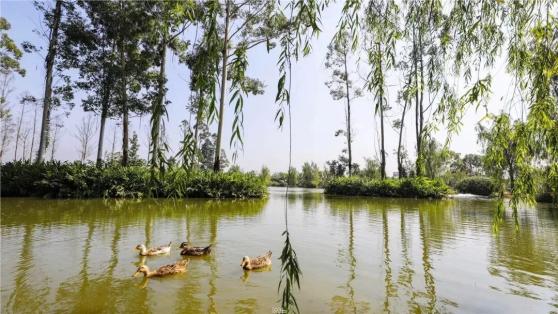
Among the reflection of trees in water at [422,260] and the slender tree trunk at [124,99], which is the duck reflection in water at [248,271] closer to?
the reflection of trees in water at [422,260]

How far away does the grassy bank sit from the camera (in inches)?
1059

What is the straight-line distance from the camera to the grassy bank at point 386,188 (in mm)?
26891

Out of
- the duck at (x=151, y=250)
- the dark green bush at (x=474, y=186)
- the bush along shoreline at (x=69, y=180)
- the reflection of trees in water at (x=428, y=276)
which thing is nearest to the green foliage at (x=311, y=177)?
the dark green bush at (x=474, y=186)

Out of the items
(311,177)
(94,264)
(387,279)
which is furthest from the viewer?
(311,177)

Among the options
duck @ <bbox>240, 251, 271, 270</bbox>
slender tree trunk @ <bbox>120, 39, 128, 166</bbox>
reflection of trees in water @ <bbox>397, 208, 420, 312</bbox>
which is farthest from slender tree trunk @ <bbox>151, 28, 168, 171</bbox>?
slender tree trunk @ <bbox>120, 39, 128, 166</bbox>

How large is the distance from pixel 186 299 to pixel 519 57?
192 inches

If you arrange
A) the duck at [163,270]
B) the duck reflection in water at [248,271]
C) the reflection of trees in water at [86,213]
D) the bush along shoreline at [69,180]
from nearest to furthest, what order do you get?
the duck at [163,270], the duck reflection in water at [248,271], the reflection of trees in water at [86,213], the bush along shoreline at [69,180]

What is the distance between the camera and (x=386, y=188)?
28500 mm

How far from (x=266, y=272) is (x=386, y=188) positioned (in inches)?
939

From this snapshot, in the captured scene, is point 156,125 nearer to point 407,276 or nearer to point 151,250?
point 407,276

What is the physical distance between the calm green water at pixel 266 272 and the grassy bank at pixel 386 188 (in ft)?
49.4

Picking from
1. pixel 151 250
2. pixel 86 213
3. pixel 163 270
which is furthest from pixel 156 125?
pixel 86 213

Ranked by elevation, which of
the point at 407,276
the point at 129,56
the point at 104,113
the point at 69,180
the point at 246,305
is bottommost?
the point at 246,305

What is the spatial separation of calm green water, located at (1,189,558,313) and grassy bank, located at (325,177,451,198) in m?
15.1
